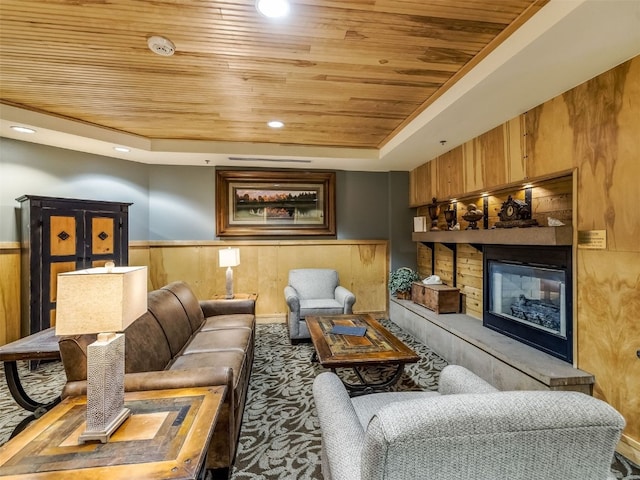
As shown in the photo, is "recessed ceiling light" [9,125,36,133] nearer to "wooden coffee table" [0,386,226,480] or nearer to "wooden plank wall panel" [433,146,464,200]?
"wooden coffee table" [0,386,226,480]

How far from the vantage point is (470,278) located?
3838mm

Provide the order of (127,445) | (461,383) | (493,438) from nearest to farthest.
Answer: (493,438) → (127,445) → (461,383)

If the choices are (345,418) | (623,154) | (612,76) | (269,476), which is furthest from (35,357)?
(612,76)

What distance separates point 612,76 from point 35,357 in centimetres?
411

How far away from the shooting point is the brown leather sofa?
1.58 metres

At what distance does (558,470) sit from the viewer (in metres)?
0.84

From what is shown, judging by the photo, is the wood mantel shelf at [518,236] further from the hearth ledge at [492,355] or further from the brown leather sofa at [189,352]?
the brown leather sofa at [189,352]

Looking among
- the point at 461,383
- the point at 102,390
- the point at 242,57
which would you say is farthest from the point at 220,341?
the point at 242,57

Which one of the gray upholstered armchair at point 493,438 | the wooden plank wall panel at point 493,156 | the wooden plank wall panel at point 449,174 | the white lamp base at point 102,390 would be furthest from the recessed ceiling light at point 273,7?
the wooden plank wall panel at point 449,174

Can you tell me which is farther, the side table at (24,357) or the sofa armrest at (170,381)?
the side table at (24,357)

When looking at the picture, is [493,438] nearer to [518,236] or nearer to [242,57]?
[518,236]

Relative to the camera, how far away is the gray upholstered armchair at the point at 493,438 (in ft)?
2.55

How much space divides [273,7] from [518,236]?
8.04 feet

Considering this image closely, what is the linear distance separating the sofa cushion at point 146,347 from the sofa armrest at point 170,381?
19 cm
